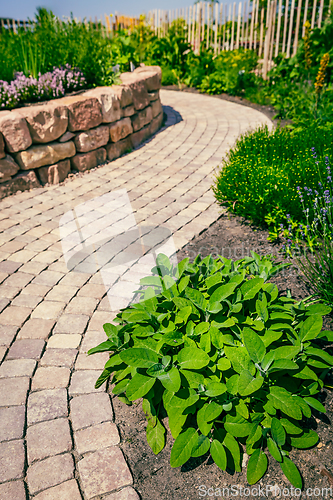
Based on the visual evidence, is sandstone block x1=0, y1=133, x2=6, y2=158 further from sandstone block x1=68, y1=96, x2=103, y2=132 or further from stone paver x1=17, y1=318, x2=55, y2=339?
stone paver x1=17, y1=318, x2=55, y2=339

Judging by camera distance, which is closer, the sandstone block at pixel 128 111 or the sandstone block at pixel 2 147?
the sandstone block at pixel 2 147

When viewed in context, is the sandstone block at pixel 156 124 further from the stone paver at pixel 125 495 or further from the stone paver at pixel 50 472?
the stone paver at pixel 125 495

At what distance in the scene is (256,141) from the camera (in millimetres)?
4609

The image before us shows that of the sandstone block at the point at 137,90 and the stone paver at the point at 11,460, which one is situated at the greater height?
the sandstone block at the point at 137,90

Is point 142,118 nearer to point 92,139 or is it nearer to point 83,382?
point 92,139

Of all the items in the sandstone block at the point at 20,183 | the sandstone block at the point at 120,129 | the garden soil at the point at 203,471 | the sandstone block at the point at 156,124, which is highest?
the sandstone block at the point at 120,129

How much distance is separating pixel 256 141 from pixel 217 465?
12.7ft

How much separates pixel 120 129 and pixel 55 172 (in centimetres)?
145

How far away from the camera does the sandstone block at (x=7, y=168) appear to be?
14.5 feet

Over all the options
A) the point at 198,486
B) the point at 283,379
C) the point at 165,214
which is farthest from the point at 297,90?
the point at 198,486

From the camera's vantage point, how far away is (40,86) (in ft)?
17.3

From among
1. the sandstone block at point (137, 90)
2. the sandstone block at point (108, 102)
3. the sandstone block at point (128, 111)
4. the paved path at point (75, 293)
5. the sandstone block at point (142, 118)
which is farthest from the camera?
the sandstone block at point (142, 118)

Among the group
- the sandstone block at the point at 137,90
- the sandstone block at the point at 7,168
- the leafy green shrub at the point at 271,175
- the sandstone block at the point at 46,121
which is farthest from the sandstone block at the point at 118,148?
the leafy green shrub at the point at 271,175

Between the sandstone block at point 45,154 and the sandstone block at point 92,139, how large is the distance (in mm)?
133
